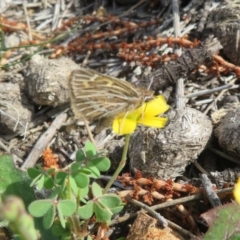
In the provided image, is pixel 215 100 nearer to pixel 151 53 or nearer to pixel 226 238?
pixel 151 53

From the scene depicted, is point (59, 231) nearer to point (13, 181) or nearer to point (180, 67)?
point (13, 181)

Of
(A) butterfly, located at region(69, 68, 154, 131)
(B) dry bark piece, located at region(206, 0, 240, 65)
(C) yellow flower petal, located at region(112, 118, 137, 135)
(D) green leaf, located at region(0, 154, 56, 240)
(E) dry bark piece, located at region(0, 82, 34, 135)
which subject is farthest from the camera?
(B) dry bark piece, located at region(206, 0, 240, 65)

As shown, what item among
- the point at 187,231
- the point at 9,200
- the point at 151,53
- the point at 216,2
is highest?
the point at 9,200

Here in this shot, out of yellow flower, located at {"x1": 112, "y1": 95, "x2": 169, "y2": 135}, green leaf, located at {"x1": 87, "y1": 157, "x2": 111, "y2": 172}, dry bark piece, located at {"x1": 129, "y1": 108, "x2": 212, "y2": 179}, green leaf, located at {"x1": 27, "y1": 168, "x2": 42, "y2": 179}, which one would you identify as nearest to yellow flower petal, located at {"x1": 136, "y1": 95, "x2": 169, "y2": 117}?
yellow flower, located at {"x1": 112, "y1": 95, "x2": 169, "y2": 135}

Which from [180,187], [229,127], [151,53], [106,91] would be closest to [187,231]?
[180,187]

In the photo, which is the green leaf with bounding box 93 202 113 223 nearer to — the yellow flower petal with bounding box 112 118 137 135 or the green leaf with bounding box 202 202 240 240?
the yellow flower petal with bounding box 112 118 137 135

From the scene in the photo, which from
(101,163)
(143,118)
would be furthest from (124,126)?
(101,163)
